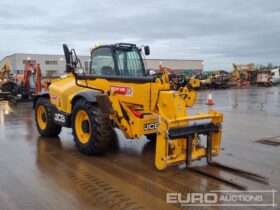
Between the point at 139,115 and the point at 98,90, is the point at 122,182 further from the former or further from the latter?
the point at 98,90

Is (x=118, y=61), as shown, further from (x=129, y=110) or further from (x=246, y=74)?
(x=246, y=74)

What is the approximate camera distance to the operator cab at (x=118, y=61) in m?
7.12

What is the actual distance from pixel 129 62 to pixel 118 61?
396 millimetres

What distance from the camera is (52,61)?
58156 mm

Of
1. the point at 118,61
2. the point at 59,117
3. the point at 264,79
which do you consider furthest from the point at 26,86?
the point at 264,79

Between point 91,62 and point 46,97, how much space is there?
2.06 metres

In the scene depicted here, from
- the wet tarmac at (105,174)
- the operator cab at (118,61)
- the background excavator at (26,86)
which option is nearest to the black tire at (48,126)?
the wet tarmac at (105,174)

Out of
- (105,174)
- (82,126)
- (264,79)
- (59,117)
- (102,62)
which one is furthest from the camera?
(264,79)

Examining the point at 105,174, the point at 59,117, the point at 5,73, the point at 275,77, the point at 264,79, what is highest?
the point at 5,73

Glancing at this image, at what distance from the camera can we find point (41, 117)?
8.83m

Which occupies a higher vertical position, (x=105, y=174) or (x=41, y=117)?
(x=41, y=117)

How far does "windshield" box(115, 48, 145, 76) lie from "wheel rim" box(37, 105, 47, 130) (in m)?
2.85

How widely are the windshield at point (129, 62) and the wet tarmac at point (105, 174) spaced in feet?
5.79

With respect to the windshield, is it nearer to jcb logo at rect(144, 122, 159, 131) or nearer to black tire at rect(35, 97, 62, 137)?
jcb logo at rect(144, 122, 159, 131)
